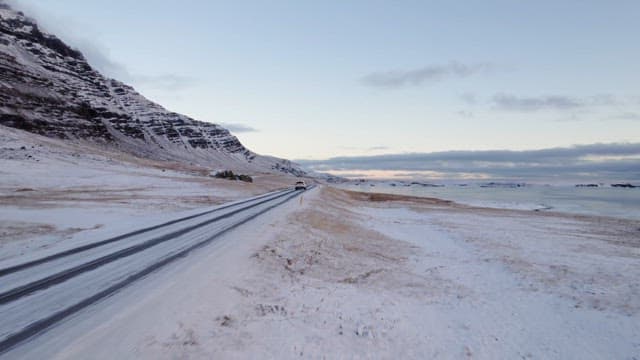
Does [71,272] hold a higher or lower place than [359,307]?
higher

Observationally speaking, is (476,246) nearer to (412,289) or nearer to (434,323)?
(412,289)

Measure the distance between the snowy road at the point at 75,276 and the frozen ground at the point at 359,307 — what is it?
48 cm

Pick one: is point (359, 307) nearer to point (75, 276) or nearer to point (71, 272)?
point (75, 276)

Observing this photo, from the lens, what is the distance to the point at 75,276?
10.9m

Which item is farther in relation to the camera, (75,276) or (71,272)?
(71,272)

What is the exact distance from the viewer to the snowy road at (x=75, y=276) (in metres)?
7.80

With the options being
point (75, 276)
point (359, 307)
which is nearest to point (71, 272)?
point (75, 276)

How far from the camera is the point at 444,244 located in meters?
23.5

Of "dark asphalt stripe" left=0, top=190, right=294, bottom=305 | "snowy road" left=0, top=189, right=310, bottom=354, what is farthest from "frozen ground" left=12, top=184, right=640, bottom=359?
"dark asphalt stripe" left=0, top=190, right=294, bottom=305

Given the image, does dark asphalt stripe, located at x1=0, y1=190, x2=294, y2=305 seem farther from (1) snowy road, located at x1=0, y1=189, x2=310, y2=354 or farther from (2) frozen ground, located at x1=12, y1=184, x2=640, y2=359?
(2) frozen ground, located at x1=12, y1=184, x2=640, y2=359

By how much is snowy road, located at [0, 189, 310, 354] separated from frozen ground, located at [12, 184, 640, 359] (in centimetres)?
48

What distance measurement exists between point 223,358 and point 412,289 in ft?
24.1

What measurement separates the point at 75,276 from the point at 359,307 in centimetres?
668

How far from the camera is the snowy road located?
25.6ft
